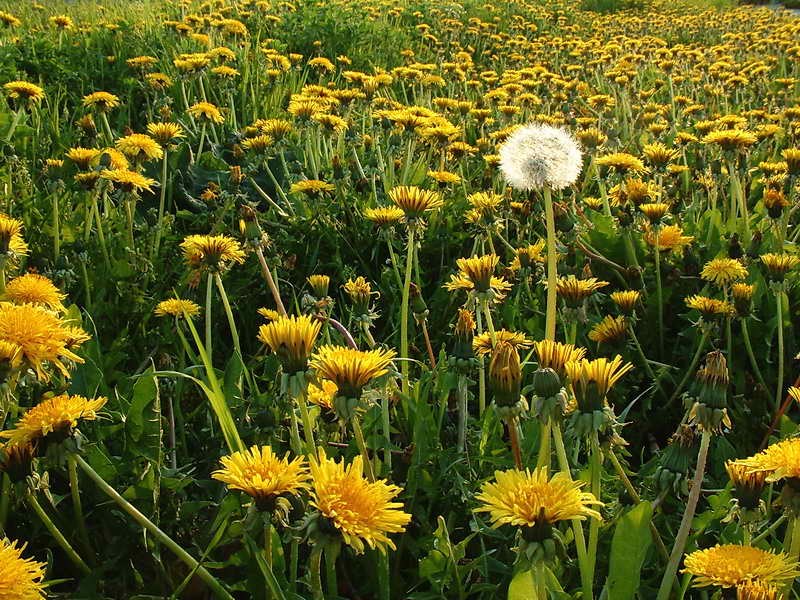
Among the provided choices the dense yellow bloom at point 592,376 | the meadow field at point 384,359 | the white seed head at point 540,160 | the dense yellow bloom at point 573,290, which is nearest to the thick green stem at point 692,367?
the meadow field at point 384,359

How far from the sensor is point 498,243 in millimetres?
3227

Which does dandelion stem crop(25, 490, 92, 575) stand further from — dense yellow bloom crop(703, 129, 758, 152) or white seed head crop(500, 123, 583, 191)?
dense yellow bloom crop(703, 129, 758, 152)

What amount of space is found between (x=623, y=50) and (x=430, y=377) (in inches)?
244

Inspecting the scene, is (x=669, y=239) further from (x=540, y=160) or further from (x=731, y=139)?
(x=540, y=160)

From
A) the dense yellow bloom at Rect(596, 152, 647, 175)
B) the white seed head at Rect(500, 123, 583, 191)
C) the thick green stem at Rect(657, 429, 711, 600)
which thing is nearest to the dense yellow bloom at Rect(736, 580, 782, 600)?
the thick green stem at Rect(657, 429, 711, 600)

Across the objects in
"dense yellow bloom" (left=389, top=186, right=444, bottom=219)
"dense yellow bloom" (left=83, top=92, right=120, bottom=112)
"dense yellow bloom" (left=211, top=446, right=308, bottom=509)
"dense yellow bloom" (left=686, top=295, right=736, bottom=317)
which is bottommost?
"dense yellow bloom" (left=686, top=295, right=736, bottom=317)

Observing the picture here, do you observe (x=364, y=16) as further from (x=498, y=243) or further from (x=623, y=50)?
(x=498, y=243)

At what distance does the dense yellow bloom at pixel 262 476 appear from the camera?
1.08m

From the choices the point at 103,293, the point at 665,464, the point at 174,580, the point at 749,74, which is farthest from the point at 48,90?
the point at 749,74

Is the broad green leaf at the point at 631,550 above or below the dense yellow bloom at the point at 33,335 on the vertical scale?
below

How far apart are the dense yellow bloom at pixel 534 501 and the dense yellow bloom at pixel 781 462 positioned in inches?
11.3

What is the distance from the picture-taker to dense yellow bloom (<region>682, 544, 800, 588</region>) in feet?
3.57

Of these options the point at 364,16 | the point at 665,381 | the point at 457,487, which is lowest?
the point at 665,381

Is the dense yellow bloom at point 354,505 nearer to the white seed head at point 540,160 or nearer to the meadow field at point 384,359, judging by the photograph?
the meadow field at point 384,359
